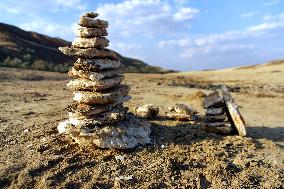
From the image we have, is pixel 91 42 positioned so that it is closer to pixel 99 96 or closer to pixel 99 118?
pixel 99 96

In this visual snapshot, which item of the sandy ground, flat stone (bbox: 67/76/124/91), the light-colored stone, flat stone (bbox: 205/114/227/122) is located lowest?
the sandy ground

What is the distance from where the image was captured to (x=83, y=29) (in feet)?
34.0

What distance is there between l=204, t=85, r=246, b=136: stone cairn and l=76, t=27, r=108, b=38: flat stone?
3.08 metres

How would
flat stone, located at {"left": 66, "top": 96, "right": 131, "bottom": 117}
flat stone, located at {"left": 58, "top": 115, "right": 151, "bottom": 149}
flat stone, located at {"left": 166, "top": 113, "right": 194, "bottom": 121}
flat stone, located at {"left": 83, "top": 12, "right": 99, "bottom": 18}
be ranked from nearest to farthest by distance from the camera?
flat stone, located at {"left": 58, "top": 115, "right": 151, "bottom": 149} → flat stone, located at {"left": 66, "top": 96, "right": 131, "bottom": 117} → flat stone, located at {"left": 83, "top": 12, "right": 99, "bottom": 18} → flat stone, located at {"left": 166, "top": 113, "right": 194, "bottom": 121}

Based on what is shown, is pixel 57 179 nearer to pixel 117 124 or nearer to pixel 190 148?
pixel 117 124

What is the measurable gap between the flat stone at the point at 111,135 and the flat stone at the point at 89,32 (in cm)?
193

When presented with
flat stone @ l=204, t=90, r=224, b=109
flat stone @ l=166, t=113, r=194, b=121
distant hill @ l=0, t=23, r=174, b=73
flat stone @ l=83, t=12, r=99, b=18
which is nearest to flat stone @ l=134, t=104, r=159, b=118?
flat stone @ l=166, t=113, r=194, b=121

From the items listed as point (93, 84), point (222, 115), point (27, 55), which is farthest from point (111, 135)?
point (27, 55)

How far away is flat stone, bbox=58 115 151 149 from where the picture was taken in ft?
32.0

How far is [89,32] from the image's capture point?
10.3m

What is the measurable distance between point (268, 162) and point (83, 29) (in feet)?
15.9

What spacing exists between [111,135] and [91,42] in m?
2.06

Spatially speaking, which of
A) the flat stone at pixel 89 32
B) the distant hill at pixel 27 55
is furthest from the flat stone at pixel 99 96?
the distant hill at pixel 27 55

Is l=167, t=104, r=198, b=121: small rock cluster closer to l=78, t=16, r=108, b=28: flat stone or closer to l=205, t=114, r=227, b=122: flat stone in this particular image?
l=205, t=114, r=227, b=122: flat stone
